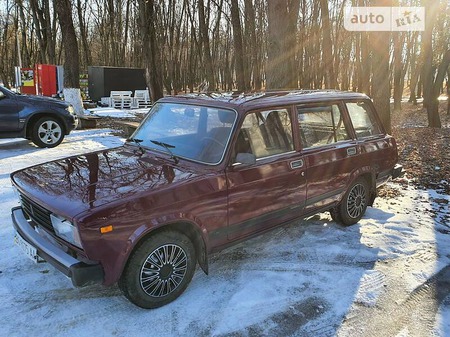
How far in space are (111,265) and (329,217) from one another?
3429 mm

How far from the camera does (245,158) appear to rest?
11.5ft

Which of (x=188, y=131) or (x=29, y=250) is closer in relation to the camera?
(x=29, y=250)

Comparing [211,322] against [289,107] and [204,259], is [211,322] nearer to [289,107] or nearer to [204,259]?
[204,259]

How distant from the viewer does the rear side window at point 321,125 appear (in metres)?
4.35

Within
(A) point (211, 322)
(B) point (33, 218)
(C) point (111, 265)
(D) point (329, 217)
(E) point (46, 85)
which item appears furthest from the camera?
(E) point (46, 85)

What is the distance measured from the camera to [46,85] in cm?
1962

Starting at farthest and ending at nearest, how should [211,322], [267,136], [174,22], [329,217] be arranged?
1. [174,22]
2. [329,217]
3. [267,136]
4. [211,322]

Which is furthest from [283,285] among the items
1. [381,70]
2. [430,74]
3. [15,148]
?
[430,74]

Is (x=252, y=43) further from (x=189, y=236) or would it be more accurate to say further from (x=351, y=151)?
(x=189, y=236)

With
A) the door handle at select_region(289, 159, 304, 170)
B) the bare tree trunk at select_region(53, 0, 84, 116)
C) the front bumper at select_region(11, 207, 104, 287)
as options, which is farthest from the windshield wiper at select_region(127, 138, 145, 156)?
the bare tree trunk at select_region(53, 0, 84, 116)

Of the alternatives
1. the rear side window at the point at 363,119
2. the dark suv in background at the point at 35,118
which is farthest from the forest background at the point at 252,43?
the dark suv in background at the point at 35,118

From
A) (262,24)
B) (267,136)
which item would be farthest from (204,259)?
(262,24)

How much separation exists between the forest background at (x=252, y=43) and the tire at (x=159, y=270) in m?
5.97

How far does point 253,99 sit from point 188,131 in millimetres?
755
